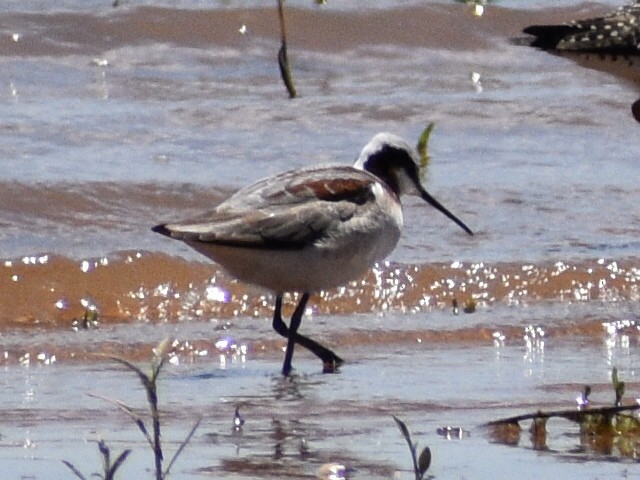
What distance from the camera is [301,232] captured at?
20.5 feet

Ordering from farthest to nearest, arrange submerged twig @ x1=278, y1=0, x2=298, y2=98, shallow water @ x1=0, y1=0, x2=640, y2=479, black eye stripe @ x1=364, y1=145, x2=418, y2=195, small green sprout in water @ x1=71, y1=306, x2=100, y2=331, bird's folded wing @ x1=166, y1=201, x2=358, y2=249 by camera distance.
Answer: submerged twig @ x1=278, y1=0, x2=298, y2=98
small green sprout in water @ x1=71, y1=306, x2=100, y2=331
black eye stripe @ x1=364, y1=145, x2=418, y2=195
bird's folded wing @ x1=166, y1=201, x2=358, y2=249
shallow water @ x1=0, y1=0, x2=640, y2=479

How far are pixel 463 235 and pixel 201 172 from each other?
5.60 ft

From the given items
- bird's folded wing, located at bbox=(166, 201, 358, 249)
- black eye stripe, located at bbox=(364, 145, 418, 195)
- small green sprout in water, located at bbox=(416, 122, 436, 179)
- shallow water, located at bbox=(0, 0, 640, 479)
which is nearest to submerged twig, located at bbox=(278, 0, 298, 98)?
shallow water, located at bbox=(0, 0, 640, 479)

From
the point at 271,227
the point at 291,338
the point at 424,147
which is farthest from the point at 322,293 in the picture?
the point at 424,147

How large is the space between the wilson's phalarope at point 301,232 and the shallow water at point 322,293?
0.33m

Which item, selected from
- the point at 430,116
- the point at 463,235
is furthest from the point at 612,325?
the point at 430,116

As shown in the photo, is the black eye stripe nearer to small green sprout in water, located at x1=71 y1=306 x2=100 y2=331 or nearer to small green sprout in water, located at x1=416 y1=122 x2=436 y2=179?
small green sprout in water, located at x1=416 y1=122 x2=436 y2=179

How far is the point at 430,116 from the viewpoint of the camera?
11141 mm

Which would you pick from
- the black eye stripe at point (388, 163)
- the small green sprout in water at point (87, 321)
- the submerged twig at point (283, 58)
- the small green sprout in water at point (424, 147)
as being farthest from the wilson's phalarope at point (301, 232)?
the submerged twig at point (283, 58)

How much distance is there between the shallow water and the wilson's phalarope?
1.08 feet

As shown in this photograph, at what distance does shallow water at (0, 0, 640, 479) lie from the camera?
17.3 ft

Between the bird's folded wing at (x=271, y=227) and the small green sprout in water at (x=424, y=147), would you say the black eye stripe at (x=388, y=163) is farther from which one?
the small green sprout in water at (x=424, y=147)

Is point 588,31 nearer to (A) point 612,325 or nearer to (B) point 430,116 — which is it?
(B) point 430,116

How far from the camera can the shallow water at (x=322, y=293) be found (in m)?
5.27
